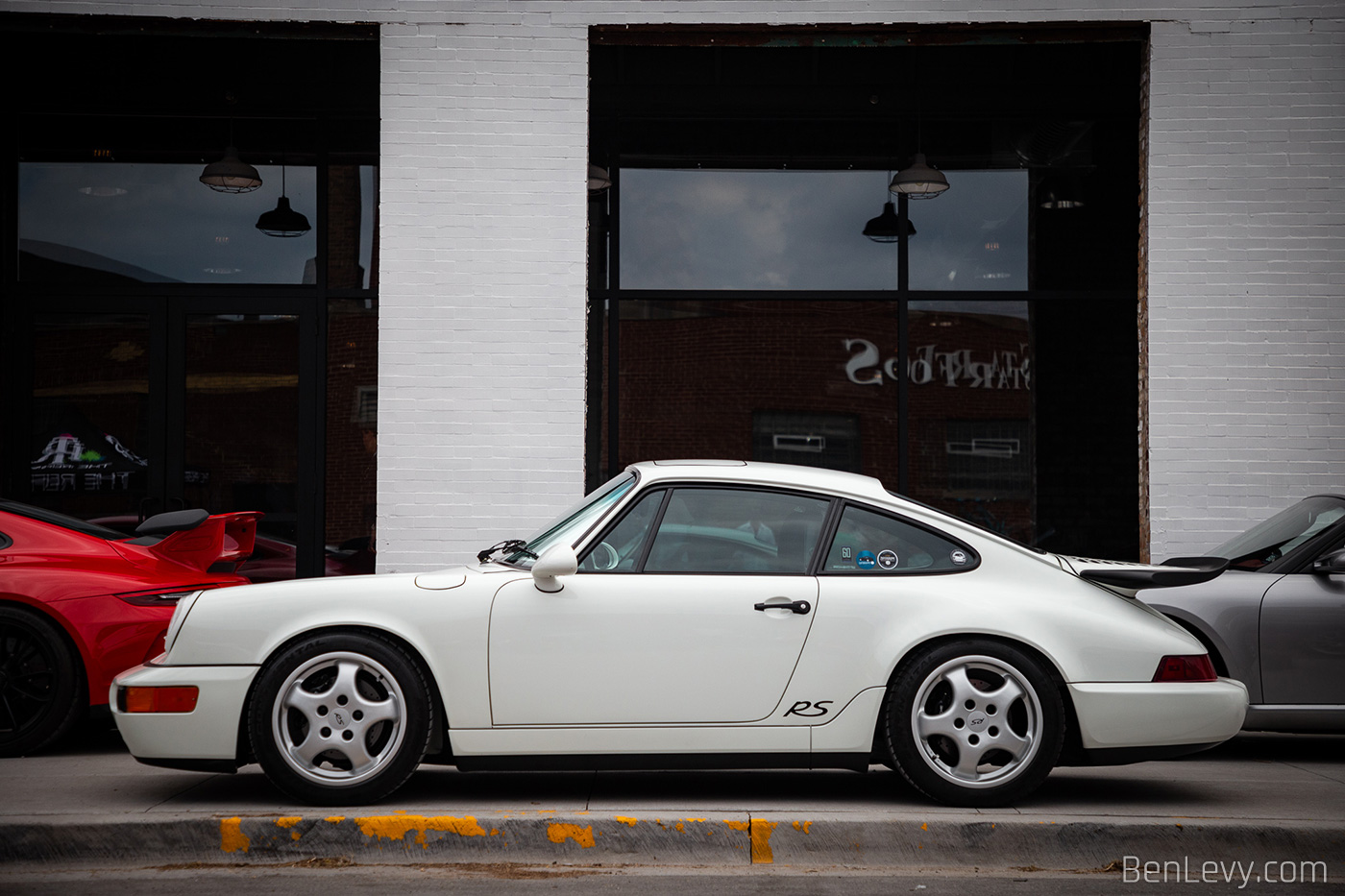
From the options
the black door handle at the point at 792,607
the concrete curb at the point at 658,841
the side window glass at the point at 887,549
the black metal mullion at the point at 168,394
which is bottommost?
the concrete curb at the point at 658,841

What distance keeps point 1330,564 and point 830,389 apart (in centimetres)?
435

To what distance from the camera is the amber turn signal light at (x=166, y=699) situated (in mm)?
4367

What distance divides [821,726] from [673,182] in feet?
20.1

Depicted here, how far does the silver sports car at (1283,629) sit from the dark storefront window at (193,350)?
6.08m

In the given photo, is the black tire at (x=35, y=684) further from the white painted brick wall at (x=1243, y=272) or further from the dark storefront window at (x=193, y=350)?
the white painted brick wall at (x=1243, y=272)

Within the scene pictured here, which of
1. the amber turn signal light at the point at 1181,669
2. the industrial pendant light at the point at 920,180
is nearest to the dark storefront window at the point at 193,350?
the industrial pendant light at the point at 920,180

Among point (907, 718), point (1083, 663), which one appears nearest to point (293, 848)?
point (907, 718)

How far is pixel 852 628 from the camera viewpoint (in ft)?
14.6

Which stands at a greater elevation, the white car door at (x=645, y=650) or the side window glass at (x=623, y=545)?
the side window glass at (x=623, y=545)

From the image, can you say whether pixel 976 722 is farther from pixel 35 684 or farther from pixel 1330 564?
pixel 35 684

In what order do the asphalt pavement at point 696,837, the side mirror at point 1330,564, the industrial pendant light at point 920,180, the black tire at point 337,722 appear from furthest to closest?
the industrial pendant light at point 920,180, the side mirror at point 1330,564, the black tire at point 337,722, the asphalt pavement at point 696,837

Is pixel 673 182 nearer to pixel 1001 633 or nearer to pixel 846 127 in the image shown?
pixel 846 127

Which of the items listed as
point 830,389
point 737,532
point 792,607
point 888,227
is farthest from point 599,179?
point 792,607

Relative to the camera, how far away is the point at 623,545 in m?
4.61
